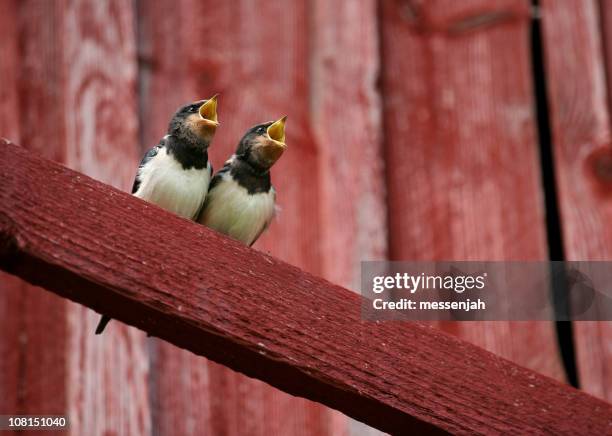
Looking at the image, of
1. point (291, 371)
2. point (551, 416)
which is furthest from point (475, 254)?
point (291, 371)

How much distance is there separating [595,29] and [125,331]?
193 cm

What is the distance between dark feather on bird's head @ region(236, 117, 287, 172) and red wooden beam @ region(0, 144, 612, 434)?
126 centimetres

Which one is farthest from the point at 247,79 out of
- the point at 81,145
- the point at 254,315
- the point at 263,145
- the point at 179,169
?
the point at 254,315

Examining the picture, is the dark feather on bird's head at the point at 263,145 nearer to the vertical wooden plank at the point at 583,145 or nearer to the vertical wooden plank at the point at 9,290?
the vertical wooden plank at the point at 9,290

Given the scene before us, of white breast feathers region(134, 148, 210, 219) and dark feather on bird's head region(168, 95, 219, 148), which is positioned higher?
dark feather on bird's head region(168, 95, 219, 148)

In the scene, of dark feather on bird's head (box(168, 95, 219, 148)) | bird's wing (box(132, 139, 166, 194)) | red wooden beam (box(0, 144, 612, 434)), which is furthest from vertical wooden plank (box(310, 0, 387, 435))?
red wooden beam (box(0, 144, 612, 434))

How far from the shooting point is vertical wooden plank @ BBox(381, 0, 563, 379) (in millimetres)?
3633

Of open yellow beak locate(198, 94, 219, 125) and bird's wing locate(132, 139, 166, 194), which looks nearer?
open yellow beak locate(198, 94, 219, 125)

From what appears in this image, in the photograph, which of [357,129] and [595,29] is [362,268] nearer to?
[357,129]

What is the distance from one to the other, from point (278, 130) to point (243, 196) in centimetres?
39

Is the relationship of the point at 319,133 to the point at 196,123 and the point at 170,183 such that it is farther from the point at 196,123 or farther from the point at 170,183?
the point at 170,183

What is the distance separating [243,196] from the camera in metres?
3.80

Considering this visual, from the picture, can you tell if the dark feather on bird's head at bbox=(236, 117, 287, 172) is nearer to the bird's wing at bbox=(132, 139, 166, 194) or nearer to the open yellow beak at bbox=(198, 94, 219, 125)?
the open yellow beak at bbox=(198, 94, 219, 125)

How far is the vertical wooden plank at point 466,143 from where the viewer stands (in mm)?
3633
